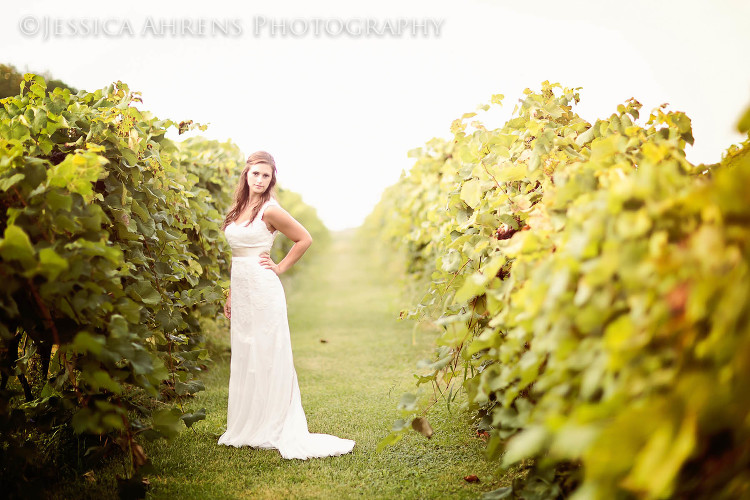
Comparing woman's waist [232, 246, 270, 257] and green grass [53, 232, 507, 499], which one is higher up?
woman's waist [232, 246, 270, 257]

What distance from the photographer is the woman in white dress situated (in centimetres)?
393

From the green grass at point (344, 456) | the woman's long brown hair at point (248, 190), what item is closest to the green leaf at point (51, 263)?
the green grass at point (344, 456)

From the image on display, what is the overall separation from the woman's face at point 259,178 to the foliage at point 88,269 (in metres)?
0.51

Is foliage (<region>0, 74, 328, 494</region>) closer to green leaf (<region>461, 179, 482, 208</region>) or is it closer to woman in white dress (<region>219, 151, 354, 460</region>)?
woman in white dress (<region>219, 151, 354, 460</region>)

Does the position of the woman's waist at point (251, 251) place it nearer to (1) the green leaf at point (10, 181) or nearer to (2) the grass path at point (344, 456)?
(2) the grass path at point (344, 456)

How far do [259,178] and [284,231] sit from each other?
46cm

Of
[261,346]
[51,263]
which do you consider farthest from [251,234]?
[51,263]

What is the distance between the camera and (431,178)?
7766 millimetres

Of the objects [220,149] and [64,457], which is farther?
[220,149]

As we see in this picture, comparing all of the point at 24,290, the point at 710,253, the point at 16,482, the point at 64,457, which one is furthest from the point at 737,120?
the point at 64,457

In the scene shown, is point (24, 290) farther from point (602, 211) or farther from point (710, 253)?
point (710, 253)

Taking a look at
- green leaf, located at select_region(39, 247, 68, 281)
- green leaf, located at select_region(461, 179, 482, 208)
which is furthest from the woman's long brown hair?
green leaf, located at select_region(39, 247, 68, 281)

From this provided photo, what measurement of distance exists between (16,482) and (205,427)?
1740mm

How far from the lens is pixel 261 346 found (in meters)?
4.02
